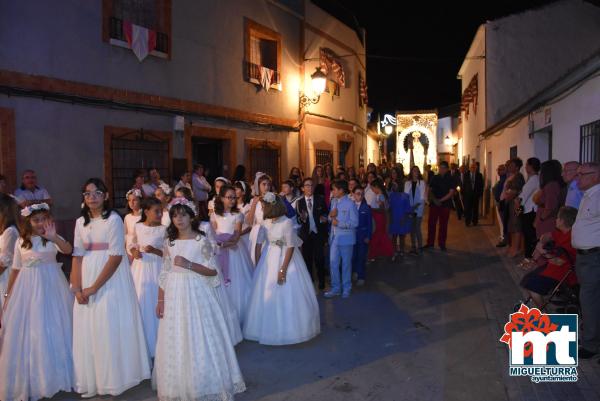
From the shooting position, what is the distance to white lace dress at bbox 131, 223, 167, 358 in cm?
560

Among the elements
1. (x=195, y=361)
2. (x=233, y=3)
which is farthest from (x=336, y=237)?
(x=233, y=3)

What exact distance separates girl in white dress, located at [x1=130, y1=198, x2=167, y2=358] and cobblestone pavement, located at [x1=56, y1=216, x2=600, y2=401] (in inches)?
41.7

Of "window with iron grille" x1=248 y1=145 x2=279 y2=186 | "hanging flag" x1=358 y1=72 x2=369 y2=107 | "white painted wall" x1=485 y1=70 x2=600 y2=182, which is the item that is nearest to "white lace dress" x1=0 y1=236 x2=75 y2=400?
"white painted wall" x1=485 y1=70 x2=600 y2=182

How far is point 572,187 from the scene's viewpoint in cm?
692

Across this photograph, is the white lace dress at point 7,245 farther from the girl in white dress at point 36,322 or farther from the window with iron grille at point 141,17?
the window with iron grille at point 141,17

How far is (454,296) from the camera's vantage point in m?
7.80

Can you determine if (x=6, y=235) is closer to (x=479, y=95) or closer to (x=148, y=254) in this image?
(x=148, y=254)

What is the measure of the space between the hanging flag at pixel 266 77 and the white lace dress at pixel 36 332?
33.3 feet

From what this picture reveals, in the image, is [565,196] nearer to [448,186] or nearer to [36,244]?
[448,186]

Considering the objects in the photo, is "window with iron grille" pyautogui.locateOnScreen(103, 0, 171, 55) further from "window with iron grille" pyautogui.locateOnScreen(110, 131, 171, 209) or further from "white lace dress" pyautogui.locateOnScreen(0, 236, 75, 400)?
"white lace dress" pyautogui.locateOnScreen(0, 236, 75, 400)

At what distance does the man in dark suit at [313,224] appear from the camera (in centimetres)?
829

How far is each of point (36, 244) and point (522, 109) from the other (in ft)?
34.7

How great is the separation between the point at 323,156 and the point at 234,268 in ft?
38.4

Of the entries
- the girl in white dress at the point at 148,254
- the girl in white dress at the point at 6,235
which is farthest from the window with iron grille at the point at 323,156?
the girl in white dress at the point at 6,235
